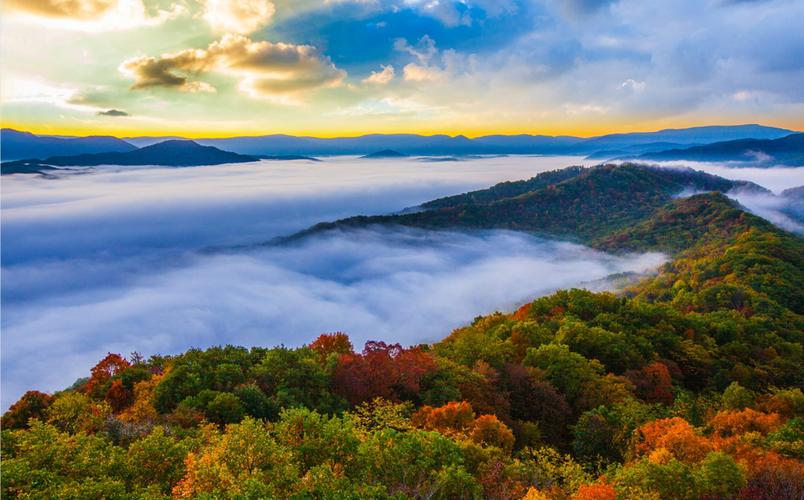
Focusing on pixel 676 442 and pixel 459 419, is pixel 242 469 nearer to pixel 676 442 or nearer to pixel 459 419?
pixel 459 419

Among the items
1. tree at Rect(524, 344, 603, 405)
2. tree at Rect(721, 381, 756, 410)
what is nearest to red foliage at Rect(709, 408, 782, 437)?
tree at Rect(721, 381, 756, 410)

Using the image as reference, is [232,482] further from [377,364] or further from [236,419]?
[377,364]

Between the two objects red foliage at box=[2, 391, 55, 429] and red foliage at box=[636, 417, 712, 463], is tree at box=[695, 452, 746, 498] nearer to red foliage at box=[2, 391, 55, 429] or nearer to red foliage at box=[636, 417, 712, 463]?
red foliage at box=[636, 417, 712, 463]

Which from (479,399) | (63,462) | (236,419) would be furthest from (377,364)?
(63,462)

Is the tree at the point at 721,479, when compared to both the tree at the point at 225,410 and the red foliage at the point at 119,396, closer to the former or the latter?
the tree at the point at 225,410

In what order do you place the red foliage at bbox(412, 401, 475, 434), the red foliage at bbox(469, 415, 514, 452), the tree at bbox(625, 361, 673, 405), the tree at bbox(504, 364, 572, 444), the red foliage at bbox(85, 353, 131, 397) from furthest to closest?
the tree at bbox(625, 361, 673, 405) → the tree at bbox(504, 364, 572, 444) → the red foliage at bbox(85, 353, 131, 397) → the red foliage at bbox(412, 401, 475, 434) → the red foliage at bbox(469, 415, 514, 452)

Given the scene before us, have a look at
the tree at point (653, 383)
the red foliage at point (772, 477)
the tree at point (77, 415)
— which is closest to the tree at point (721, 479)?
the red foliage at point (772, 477)

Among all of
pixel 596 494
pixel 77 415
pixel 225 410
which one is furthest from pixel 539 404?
pixel 77 415
